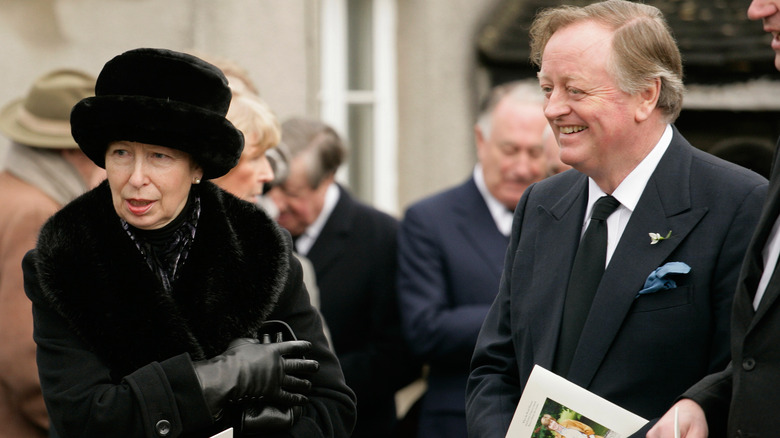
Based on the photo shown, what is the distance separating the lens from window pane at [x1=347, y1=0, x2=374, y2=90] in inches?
322

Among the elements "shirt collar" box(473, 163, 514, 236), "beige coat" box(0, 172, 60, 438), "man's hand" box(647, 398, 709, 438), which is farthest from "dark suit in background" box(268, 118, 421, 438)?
"man's hand" box(647, 398, 709, 438)

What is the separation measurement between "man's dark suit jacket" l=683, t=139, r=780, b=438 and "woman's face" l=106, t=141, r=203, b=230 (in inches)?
59.8

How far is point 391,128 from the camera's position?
334 inches

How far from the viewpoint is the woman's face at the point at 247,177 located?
3.94 m

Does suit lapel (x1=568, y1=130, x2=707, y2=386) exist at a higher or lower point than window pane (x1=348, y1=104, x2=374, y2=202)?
higher

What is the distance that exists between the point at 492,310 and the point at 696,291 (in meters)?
0.75

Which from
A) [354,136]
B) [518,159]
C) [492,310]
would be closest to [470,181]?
[518,159]

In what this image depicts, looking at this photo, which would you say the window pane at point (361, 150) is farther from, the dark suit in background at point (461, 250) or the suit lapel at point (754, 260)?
the suit lapel at point (754, 260)

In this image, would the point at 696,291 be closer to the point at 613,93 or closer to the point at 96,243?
the point at 613,93

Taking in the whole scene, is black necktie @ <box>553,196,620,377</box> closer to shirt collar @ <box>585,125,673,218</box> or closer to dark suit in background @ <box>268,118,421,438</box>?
shirt collar @ <box>585,125,673,218</box>

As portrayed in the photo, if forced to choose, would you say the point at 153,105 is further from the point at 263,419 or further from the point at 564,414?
the point at 564,414

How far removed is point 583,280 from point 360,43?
5.40 meters

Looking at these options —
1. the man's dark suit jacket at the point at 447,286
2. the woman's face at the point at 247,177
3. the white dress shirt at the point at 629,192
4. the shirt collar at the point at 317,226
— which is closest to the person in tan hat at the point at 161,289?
the woman's face at the point at 247,177

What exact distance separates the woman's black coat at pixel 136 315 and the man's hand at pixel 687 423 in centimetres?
99
